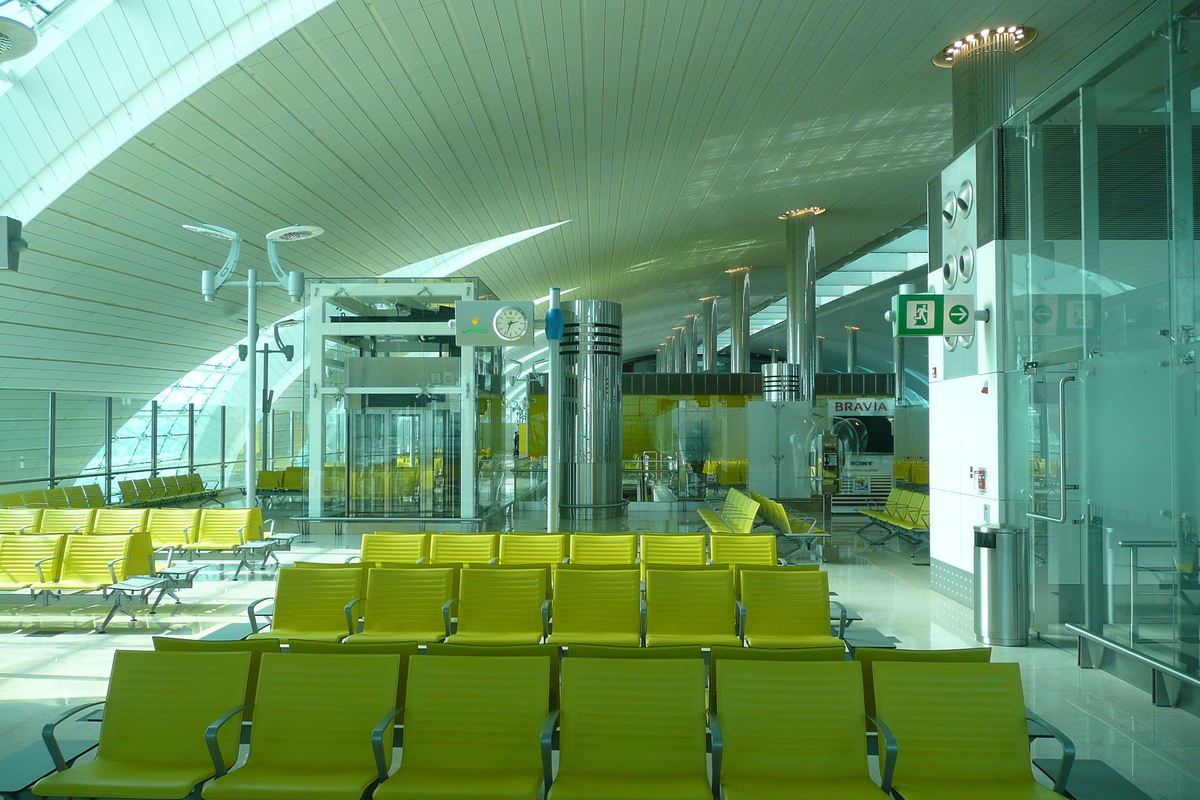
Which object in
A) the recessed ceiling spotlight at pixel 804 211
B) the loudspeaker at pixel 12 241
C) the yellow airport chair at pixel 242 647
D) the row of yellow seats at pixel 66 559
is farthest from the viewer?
the recessed ceiling spotlight at pixel 804 211

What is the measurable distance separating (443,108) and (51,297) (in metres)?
6.60

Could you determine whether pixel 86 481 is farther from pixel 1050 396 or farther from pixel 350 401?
pixel 1050 396

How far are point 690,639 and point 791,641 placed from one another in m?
0.61

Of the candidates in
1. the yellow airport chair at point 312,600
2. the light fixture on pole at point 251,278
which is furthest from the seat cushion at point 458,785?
the light fixture on pole at point 251,278

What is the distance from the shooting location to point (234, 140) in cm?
863

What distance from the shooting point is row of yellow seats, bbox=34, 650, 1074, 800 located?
10.4 feet

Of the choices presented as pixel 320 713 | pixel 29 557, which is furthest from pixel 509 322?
pixel 320 713

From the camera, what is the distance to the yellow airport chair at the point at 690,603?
5.30 metres

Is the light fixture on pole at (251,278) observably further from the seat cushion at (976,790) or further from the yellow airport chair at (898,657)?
the seat cushion at (976,790)

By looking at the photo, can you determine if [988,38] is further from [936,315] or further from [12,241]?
[12,241]

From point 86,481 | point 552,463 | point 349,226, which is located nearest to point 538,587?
point 552,463

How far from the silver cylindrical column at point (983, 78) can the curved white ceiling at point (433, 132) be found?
0.25 meters

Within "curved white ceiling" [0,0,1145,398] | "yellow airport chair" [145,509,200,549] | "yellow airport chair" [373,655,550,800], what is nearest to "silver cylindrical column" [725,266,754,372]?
"curved white ceiling" [0,0,1145,398]

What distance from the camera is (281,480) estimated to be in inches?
763
